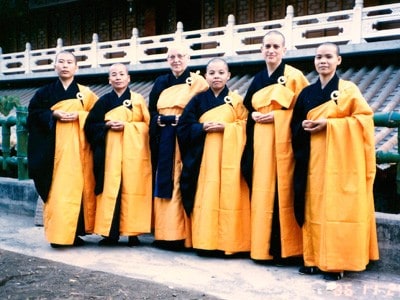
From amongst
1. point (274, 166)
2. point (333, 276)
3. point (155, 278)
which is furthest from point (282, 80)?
point (155, 278)

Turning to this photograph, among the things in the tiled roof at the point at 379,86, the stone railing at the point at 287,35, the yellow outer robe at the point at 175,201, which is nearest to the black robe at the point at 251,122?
the yellow outer robe at the point at 175,201

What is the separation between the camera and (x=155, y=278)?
10.9ft

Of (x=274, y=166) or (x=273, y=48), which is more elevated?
(x=273, y=48)

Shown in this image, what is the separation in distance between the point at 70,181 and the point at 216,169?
1.27 meters

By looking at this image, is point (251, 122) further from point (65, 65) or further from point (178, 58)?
point (65, 65)

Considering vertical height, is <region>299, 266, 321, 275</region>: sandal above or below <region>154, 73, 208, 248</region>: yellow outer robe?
below

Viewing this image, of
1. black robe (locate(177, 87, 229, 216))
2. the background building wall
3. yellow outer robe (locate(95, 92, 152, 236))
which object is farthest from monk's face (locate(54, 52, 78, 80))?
the background building wall

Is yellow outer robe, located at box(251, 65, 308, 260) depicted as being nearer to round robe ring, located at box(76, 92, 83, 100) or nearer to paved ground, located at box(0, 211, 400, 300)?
paved ground, located at box(0, 211, 400, 300)

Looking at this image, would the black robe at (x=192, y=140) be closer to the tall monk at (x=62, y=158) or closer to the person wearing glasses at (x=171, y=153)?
the person wearing glasses at (x=171, y=153)

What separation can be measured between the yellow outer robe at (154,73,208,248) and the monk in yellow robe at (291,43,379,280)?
1.02m

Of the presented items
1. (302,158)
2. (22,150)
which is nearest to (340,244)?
(302,158)

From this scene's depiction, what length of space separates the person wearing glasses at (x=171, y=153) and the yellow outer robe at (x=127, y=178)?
0.10 meters

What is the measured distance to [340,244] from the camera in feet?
10.3

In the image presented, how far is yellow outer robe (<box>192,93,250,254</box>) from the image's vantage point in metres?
3.71
